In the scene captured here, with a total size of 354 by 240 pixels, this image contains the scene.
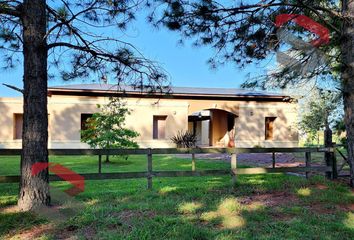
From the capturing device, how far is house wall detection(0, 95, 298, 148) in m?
20.6

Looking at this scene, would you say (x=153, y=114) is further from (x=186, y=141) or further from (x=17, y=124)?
(x=17, y=124)

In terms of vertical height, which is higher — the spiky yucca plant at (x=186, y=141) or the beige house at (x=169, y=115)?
the beige house at (x=169, y=115)

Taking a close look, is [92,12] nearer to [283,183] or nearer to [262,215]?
[262,215]

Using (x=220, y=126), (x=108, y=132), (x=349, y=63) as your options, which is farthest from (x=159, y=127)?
(x=349, y=63)

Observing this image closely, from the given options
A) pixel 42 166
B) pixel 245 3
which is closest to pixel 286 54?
pixel 245 3

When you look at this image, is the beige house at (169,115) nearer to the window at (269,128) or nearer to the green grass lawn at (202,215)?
the window at (269,128)

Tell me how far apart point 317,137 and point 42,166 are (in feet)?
90.6

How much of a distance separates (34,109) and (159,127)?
57.0 feet

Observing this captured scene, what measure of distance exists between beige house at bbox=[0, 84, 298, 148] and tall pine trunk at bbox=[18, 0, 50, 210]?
1254 centimetres

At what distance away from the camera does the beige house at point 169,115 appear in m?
20.6

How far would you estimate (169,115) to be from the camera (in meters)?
22.3

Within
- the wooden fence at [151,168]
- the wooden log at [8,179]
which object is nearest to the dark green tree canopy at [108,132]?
the wooden fence at [151,168]

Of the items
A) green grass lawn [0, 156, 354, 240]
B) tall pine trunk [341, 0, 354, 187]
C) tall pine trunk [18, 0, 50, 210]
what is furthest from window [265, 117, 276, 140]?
tall pine trunk [18, 0, 50, 210]

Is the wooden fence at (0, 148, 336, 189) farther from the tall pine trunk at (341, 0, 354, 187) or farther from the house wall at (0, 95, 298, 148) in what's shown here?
the house wall at (0, 95, 298, 148)
